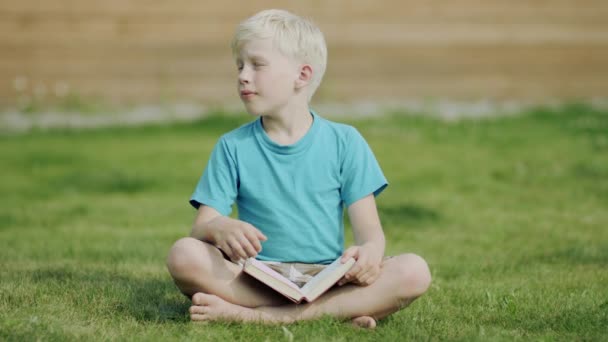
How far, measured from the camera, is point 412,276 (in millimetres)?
3725

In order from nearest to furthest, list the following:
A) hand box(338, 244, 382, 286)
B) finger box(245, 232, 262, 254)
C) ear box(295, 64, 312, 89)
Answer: finger box(245, 232, 262, 254)
hand box(338, 244, 382, 286)
ear box(295, 64, 312, 89)

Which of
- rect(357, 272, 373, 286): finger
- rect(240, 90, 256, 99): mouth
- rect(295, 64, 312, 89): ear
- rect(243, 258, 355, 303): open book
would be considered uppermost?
rect(295, 64, 312, 89): ear

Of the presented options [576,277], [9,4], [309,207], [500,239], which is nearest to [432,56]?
[9,4]

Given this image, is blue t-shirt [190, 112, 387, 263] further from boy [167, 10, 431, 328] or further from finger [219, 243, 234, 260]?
finger [219, 243, 234, 260]

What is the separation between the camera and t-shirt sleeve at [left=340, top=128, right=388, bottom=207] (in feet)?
12.9

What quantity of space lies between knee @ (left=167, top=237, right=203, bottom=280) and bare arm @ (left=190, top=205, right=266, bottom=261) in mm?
61

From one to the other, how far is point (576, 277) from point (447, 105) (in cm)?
879

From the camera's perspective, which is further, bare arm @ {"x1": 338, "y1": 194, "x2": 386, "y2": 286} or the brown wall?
the brown wall

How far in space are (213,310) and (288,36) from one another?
3.77 feet

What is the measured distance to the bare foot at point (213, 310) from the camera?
3691mm

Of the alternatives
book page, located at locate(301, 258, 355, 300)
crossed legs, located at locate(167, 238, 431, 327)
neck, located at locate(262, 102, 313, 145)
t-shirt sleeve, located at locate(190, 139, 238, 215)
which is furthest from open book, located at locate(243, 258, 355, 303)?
neck, located at locate(262, 102, 313, 145)

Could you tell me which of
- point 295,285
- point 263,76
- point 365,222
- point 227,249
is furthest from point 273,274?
point 263,76

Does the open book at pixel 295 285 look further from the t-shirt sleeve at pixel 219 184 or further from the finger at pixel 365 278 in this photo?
the t-shirt sleeve at pixel 219 184

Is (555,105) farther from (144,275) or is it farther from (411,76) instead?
(144,275)
